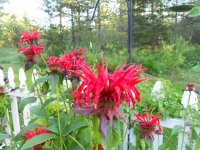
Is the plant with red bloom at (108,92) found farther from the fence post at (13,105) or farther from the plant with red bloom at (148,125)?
the fence post at (13,105)

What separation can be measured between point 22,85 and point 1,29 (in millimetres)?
5727

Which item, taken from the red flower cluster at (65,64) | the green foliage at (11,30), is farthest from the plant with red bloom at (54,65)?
the green foliage at (11,30)

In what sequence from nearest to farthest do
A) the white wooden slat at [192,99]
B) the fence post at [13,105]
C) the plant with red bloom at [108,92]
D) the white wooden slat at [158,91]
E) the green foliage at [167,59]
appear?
1. the plant with red bloom at [108,92]
2. the white wooden slat at [192,99]
3. the white wooden slat at [158,91]
4. the fence post at [13,105]
5. the green foliage at [167,59]

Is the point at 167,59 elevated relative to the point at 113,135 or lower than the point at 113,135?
lower

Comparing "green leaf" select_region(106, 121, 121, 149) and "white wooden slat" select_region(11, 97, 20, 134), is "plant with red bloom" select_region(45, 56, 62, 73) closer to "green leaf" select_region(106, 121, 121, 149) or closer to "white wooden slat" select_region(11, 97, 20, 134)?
"green leaf" select_region(106, 121, 121, 149)

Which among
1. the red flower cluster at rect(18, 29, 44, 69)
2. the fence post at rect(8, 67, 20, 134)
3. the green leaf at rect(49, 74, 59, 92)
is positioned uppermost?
the red flower cluster at rect(18, 29, 44, 69)

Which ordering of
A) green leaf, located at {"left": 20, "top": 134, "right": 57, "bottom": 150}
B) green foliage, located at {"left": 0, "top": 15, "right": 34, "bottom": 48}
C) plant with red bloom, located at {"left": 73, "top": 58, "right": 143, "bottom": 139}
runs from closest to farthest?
1. plant with red bloom, located at {"left": 73, "top": 58, "right": 143, "bottom": 139}
2. green leaf, located at {"left": 20, "top": 134, "right": 57, "bottom": 150}
3. green foliage, located at {"left": 0, "top": 15, "right": 34, "bottom": 48}

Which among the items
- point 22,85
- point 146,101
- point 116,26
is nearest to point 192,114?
point 146,101

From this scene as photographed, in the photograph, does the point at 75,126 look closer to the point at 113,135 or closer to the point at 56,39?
the point at 113,135

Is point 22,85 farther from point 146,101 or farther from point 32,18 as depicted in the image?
point 32,18

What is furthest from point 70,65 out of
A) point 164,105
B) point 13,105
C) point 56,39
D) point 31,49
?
point 56,39

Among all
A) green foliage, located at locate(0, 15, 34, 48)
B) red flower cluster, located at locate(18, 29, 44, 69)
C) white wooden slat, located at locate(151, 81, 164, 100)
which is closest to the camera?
red flower cluster, located at locate(18, 29, 44, 69)

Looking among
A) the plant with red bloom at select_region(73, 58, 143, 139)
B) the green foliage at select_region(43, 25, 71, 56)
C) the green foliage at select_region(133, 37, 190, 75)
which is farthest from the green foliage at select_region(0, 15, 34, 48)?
the plant with red bloom at select_region(73, 58, 143, 139)

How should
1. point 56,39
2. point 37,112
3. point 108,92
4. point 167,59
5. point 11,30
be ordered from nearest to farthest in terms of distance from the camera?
point 108,92
point 37,112
point 167,59
point 56,39
point 11,30
